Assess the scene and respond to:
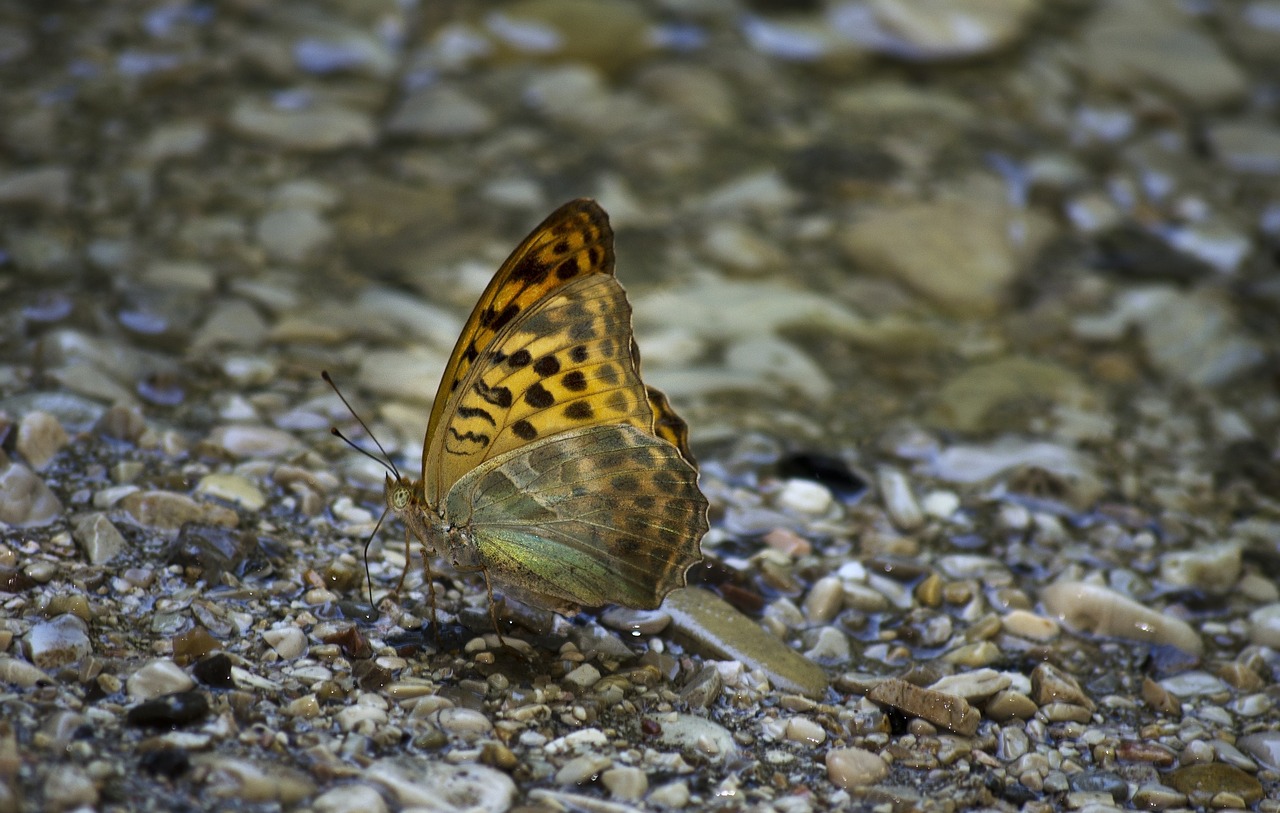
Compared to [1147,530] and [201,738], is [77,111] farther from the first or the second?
[1147,530]

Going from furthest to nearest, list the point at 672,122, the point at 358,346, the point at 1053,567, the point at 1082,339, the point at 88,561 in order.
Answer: the point at 672,122
the point at 1082,339
the point at 358,346
the point at 1053,567
the point at 88,561

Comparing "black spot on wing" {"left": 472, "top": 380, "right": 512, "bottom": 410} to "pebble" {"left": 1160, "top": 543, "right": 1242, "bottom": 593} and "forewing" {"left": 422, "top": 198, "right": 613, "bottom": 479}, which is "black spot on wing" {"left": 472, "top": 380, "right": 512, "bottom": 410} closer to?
"forewing" {"left": 422, "top": 198, "right": 613, "bottom": 479}

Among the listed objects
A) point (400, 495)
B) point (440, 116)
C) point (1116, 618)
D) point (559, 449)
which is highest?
point (440, 116)

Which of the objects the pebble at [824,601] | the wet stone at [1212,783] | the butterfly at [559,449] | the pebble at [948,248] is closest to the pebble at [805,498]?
the pebble at [824,601]

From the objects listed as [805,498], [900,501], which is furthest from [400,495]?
[900,501]

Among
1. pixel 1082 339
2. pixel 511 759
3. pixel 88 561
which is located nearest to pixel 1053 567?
pixel 1082 339

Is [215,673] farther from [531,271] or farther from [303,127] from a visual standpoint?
[303,127]

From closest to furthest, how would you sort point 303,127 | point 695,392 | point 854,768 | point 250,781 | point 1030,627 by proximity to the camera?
point 250,781, point 854,768, point 1030,627, point 695,392, point 303,127
